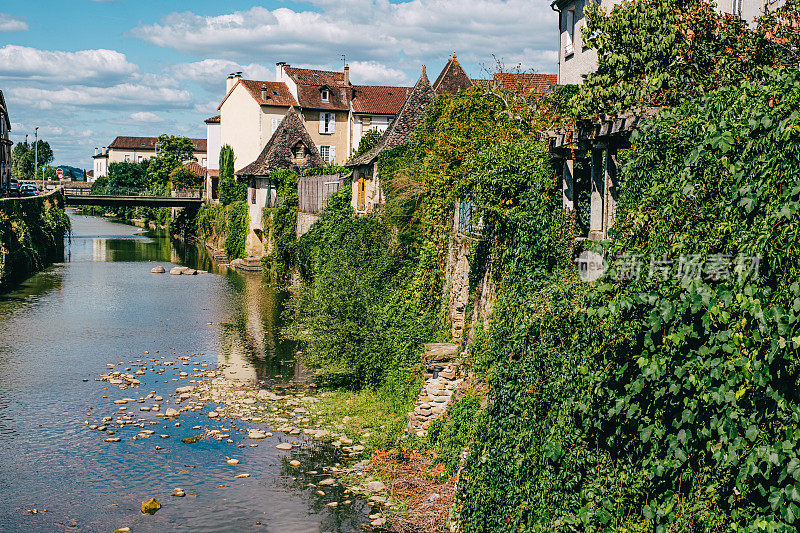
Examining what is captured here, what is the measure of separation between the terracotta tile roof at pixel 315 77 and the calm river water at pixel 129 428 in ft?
107

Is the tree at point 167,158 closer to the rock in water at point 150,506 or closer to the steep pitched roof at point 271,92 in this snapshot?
the steep pitched roof at point 271,92

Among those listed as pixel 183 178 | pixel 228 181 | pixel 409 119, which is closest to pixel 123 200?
pixel 228 181

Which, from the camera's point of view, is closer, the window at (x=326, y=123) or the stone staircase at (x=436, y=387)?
the stone staircase at (x=436, y=387)

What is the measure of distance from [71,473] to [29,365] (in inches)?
408

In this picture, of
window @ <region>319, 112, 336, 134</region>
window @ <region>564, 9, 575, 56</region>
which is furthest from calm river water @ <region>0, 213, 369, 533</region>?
window @ <region>319, 112, 336, 134</region>

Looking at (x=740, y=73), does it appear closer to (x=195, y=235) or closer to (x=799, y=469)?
(x=799, y=469)

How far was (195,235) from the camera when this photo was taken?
268 ft

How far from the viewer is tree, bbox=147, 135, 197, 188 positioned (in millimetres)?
105688

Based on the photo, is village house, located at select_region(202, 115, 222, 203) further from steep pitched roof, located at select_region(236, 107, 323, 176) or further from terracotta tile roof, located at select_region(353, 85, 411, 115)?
steep pitched roof, located at select_region(236, 107, 323, 176)

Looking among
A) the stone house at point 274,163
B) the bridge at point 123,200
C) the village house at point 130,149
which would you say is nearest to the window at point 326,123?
the stone house at point 274,163

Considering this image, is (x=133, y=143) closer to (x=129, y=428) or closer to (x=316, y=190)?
(x=316, y=190)

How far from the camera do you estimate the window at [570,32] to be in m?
25.0

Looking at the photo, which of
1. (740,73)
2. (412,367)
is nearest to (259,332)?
(412,367)

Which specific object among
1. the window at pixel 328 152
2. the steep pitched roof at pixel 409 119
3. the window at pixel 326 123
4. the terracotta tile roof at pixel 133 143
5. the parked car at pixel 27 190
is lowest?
the parked car at pixel 27 190
